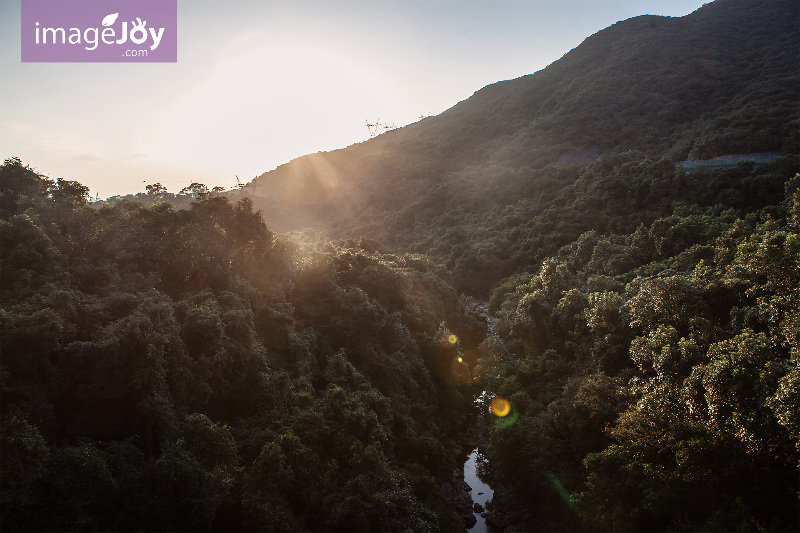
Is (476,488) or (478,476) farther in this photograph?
(478,476)

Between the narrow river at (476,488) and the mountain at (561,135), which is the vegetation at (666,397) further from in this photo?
the mountain at (561,135)

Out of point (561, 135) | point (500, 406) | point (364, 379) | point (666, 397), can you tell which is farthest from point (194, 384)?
point (561, 135)

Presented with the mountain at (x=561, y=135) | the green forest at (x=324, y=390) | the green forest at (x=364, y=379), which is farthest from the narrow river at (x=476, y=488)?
the mountain at (x=561, y=135)

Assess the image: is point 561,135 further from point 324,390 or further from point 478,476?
point 324,390

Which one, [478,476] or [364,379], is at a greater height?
[364,379]

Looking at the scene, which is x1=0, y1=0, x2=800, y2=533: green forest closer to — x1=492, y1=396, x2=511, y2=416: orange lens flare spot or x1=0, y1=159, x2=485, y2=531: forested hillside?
x1=0, y1=159, x2=485, y2=531: forested hillside

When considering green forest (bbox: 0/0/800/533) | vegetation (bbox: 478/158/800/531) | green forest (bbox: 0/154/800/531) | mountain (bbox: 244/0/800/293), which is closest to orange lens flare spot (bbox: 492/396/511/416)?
green forest (bbox: 0/0/800/533)
